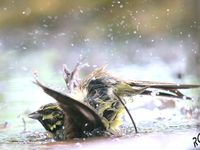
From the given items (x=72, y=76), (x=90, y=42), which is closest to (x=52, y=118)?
(x=72, y=76)

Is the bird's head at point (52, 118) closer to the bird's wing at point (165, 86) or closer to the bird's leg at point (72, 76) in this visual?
the bird's leg at point (72, 76)

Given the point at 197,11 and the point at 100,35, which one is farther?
the point at 197,11

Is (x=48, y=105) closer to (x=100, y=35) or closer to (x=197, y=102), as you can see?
(x=100, y=35)

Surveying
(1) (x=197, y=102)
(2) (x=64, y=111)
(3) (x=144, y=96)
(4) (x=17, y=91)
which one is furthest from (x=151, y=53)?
(4) (x=17, y=91)

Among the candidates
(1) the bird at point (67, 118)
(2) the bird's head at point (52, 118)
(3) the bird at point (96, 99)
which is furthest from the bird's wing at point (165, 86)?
(2) the bird's head at point (52, 118)

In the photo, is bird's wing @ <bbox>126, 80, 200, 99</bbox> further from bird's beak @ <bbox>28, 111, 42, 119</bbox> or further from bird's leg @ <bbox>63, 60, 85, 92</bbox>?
bird's beak @ <bbox>28, 111, 42, 119</bbox>
